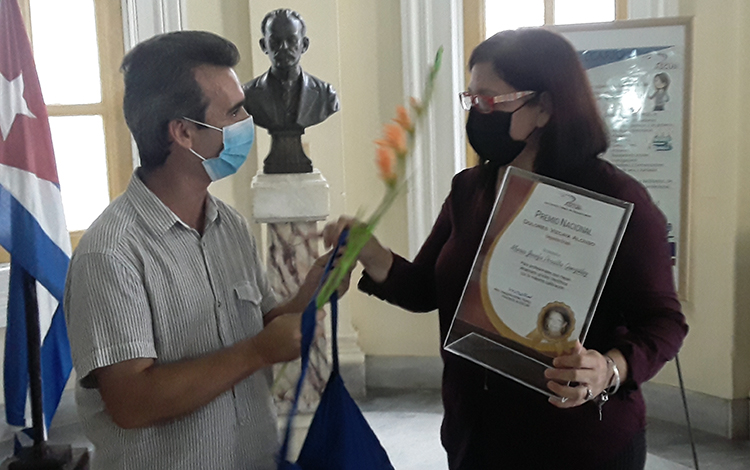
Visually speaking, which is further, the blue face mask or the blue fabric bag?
the blue face mask

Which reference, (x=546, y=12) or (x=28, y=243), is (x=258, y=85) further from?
(x=546, y=12)

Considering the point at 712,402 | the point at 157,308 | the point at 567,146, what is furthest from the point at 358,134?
the point at 157,308

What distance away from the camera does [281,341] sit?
1.08 m

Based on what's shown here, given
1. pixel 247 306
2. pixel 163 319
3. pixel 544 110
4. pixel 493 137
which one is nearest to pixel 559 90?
pixel 544 110

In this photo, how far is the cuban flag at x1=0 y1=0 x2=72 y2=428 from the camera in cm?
265

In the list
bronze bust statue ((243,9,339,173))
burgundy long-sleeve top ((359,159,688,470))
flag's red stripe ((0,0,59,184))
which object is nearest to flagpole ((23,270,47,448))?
flag's red stripe ((0,0,59,184))

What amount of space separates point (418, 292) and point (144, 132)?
0.71m

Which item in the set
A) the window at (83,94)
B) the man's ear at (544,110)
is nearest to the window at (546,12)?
the window at (83,94)

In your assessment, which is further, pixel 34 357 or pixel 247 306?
pixel 34 357

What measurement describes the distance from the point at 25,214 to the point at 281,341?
6.66 feet

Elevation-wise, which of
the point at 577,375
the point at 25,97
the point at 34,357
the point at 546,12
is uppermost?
the point at 546,12

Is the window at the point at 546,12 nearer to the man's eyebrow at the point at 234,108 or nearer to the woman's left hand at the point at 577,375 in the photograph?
the man's eyebrow at the point at 234,108

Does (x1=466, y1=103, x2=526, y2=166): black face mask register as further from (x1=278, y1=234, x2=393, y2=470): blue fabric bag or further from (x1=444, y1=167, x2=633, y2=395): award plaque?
(x1=278, y1=234, x2=393, y2=470): blue fabric bag

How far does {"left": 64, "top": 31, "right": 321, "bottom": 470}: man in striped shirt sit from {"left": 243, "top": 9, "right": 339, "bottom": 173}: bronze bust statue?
130 centimetres
